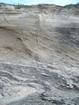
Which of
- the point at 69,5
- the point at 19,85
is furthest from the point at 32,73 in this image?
the point at 69,5

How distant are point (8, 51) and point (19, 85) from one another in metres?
1.06

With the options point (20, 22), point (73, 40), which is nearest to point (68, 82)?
point (73, 40)

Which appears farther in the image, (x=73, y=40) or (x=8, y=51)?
(x=8, y=51)

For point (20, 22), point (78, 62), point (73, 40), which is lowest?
point (78, 62)

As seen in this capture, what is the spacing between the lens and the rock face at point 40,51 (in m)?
5.45

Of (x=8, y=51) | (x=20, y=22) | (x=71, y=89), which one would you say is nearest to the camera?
(x=71, y=89)

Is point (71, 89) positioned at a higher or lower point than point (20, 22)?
lower

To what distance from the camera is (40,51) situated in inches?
232

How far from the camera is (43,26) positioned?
5699mm

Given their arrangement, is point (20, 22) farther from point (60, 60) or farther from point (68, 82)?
point (68, 82)

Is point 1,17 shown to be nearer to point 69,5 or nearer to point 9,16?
point 9,16

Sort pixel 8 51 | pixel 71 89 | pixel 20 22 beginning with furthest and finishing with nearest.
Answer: pixel 8 51 → pixel 20 22 → pixel 71 89

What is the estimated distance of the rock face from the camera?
5.45 m

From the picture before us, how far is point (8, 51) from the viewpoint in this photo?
613 centimetres
